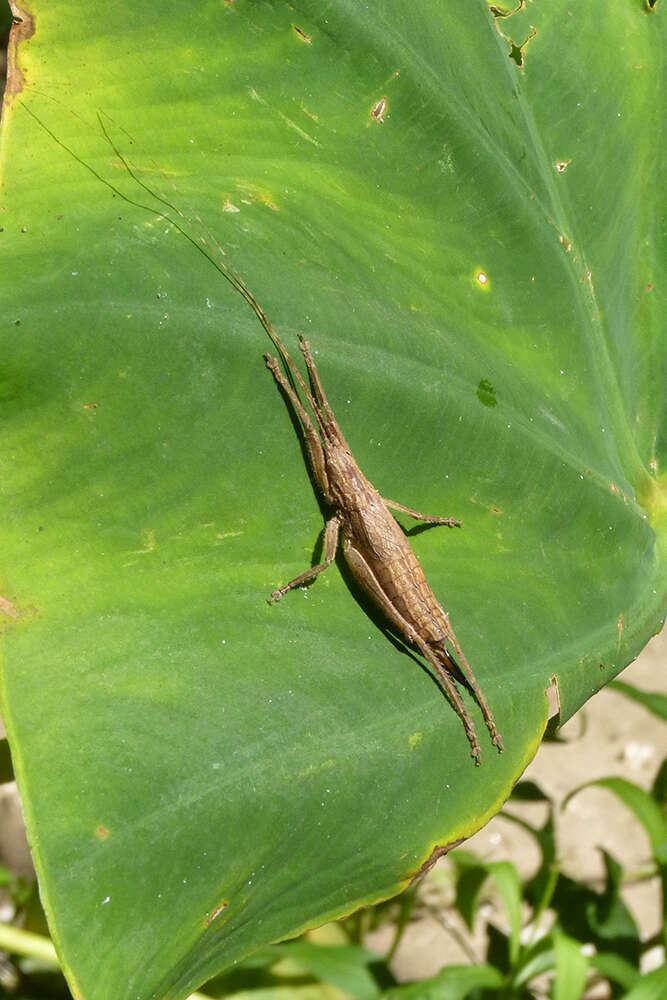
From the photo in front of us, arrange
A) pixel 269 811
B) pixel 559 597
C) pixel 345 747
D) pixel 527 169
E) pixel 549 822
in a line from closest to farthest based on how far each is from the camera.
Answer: pixel 269 811 < pixel 345 747 < pixel 559 597 < pixel 527 169 < pixel 549 822

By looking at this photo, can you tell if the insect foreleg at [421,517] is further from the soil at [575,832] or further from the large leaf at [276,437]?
the soil at [575,832]

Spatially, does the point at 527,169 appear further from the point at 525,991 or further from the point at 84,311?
the point at 525,991

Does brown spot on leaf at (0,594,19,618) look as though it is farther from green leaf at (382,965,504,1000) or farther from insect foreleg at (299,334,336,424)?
green leaf at (382,965,504,1000)

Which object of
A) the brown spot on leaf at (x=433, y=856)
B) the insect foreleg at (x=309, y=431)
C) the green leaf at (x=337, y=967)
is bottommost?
the green leaf at (x=337, y=967)

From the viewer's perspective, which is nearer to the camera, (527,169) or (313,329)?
(313,329)

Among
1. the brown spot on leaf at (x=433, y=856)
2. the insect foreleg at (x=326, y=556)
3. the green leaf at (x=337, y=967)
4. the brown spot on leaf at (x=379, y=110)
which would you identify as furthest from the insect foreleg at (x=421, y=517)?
the green leaf at (x=337, y=967)

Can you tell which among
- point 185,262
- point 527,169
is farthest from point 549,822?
point 185,262

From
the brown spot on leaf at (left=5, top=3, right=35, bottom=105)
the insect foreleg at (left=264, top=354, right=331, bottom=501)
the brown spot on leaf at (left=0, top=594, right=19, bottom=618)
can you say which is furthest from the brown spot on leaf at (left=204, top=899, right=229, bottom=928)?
the brown spot on leaf at (left=5, top=3, right=35, bottom=105)
